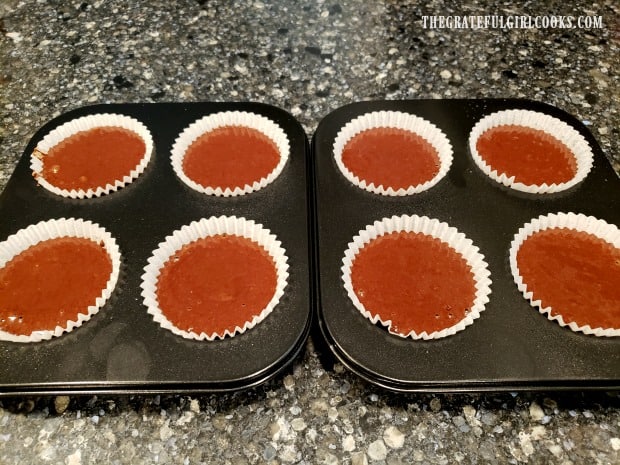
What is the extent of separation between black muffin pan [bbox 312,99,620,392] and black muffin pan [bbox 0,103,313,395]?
0.33 ft

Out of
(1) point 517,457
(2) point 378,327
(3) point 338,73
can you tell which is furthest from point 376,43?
(1) point 517,457

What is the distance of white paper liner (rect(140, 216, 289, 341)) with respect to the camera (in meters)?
1.54

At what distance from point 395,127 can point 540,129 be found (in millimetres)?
636

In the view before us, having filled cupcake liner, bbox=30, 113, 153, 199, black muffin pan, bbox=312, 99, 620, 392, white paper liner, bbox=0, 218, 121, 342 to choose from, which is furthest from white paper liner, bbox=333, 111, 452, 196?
white paper liner, bbox=0, 218, 121, 342

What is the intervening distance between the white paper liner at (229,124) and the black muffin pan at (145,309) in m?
0.03

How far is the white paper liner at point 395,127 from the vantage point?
1.88 metres

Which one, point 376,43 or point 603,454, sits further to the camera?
point 376,43

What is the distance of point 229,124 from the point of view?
83.3 inches

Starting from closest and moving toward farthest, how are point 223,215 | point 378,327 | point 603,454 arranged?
1. point 603,454
2. point 378,327
3. point 223,215

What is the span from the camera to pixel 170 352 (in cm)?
150

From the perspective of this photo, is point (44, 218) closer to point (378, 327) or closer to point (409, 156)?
point (378, 327)

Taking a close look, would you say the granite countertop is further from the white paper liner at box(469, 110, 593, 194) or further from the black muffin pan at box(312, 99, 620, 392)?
the white paper liner at box(469, 110, 593, 194)

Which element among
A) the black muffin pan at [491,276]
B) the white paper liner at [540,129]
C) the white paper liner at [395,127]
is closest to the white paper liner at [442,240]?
the black muffin pan at [491,276]

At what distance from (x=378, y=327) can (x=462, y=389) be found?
308 millimetres
